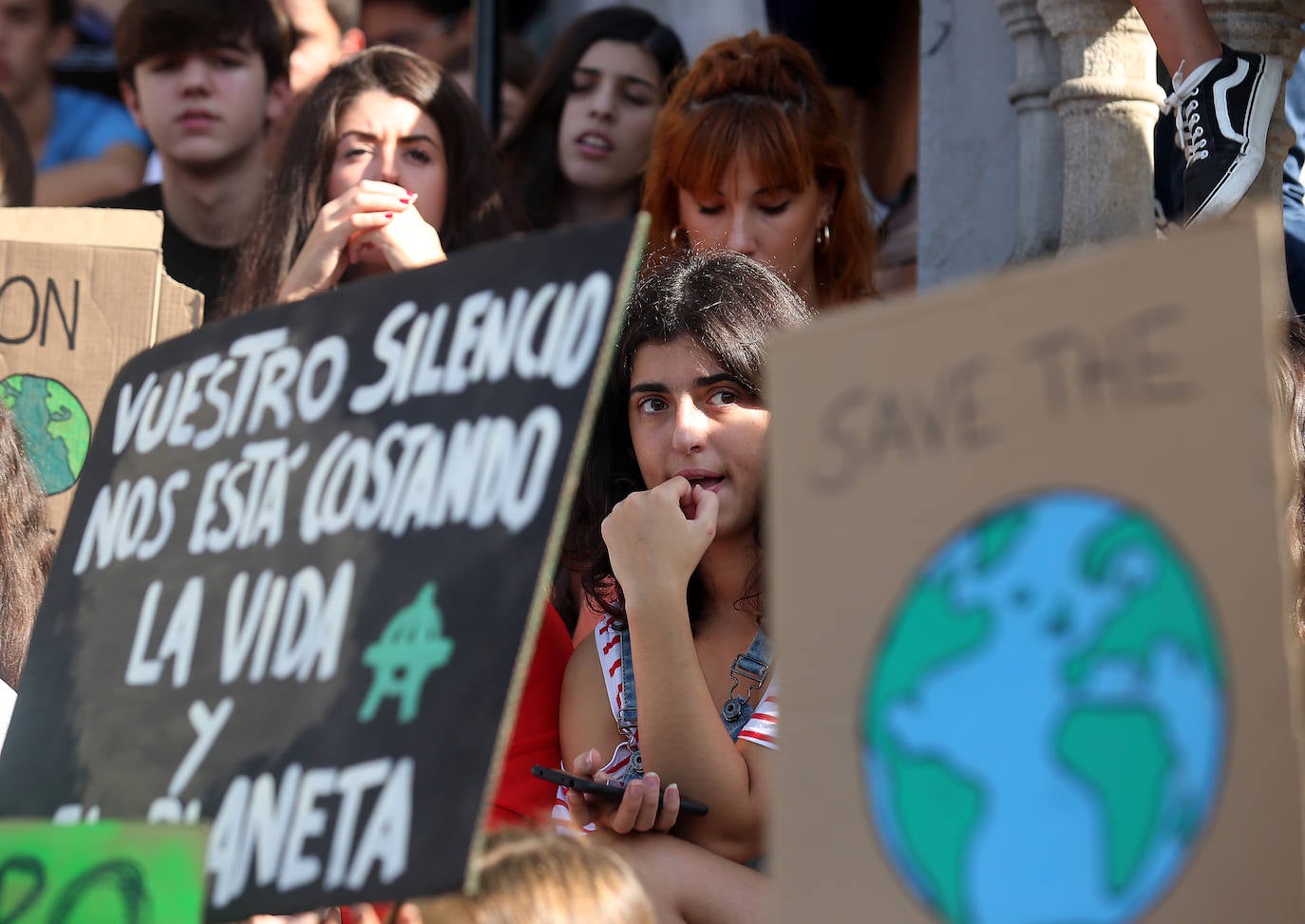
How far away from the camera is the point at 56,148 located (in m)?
5.66

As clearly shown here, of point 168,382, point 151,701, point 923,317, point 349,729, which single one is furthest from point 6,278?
point 923,317

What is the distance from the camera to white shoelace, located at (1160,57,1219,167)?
2.82 metres

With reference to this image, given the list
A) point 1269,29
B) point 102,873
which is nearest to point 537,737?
point 102,873

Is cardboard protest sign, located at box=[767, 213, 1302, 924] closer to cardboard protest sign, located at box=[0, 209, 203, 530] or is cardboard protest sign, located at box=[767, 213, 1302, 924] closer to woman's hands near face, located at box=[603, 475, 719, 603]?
woman's hands near face, located at box=[603, 475, 719, 603]

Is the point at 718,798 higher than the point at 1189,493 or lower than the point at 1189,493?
lower

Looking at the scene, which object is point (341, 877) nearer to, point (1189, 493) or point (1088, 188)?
point (1189, 493)

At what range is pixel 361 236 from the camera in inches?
124

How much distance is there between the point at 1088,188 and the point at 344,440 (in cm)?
201

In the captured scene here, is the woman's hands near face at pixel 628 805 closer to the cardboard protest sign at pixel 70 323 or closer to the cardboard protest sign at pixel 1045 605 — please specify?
the cardboard protest sign at pixel 1045 605

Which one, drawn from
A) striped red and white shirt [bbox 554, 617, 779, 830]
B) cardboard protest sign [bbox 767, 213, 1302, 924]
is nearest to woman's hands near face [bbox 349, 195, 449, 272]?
striped red and white shirt [bbox 554, 617, 779, 830]

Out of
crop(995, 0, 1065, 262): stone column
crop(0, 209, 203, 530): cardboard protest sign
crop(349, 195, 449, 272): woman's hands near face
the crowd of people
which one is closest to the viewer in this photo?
the crowd of people

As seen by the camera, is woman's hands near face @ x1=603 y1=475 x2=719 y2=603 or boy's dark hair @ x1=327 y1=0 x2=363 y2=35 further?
boy's dark hair @ x1=327 y1=0 x2=363 y2=35

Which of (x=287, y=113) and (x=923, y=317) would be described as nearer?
(x=923, y=317)

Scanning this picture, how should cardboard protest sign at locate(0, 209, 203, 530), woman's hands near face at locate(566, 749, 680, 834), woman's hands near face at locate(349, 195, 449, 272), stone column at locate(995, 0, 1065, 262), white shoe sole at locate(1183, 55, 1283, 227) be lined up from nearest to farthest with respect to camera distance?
1. woman's hands near face at locate(566, 749, 680, 834)
2. white shoe sole at locate(1183, 55, 1283, 227)
3. cardboard protest sign at locate(0, 209, 203, 530)
4. woman's hands near face at locate(349, 195, 449, 272)
5. stone column at locate(995, 0, 1065, 262)
